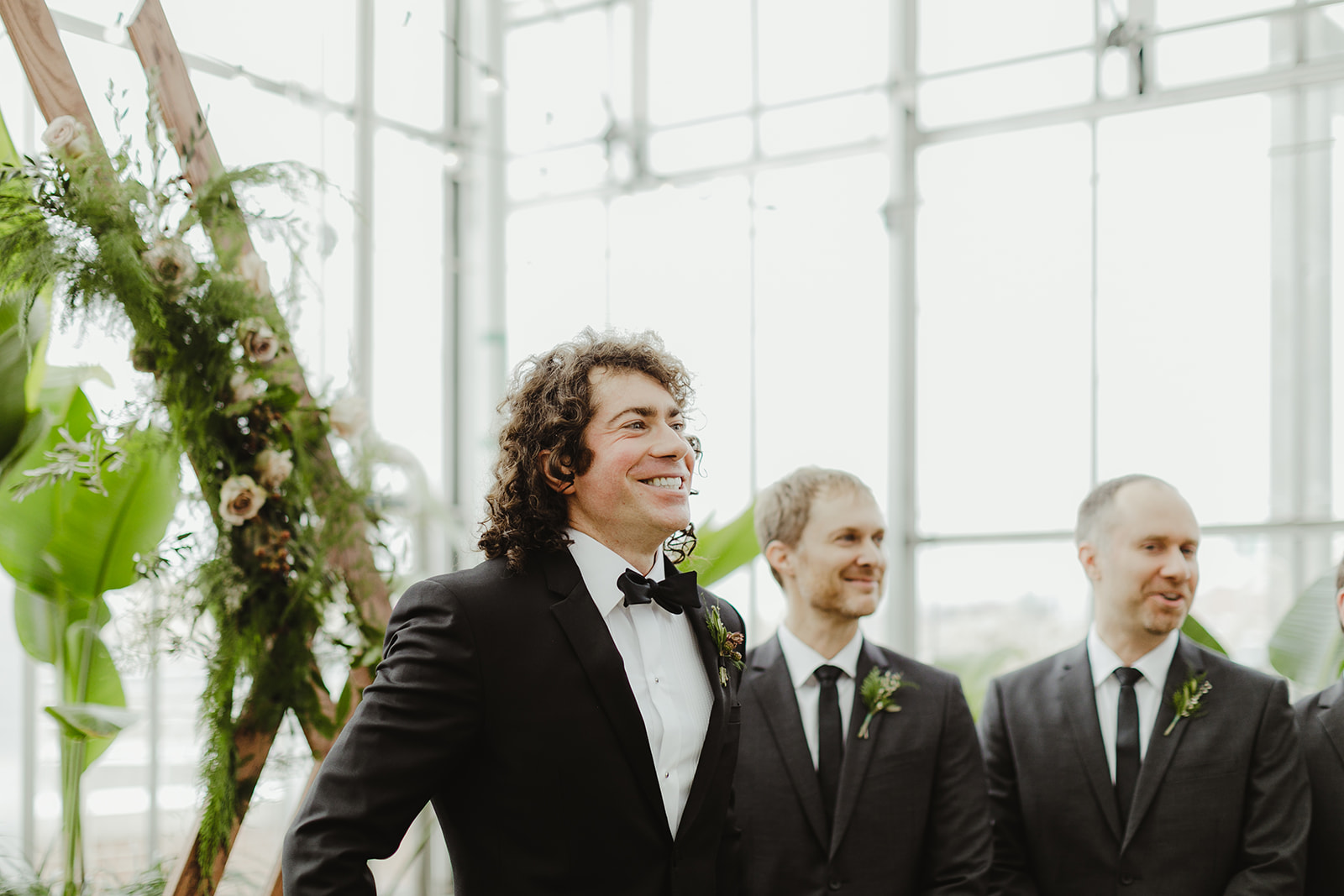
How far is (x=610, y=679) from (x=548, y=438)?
42cm

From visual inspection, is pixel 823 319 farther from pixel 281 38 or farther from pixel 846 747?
pixel 846 747

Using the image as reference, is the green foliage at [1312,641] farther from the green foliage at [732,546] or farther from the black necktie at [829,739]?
the black necktie at [829,739]

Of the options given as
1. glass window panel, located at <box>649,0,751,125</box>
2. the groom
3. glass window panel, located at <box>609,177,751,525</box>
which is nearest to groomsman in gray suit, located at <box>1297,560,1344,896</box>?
the groom

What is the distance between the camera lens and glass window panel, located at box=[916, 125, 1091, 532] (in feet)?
18.1

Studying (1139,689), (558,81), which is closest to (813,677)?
(1139,689)

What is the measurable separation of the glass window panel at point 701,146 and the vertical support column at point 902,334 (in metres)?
0.84

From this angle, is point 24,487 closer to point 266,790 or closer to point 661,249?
point 266,790

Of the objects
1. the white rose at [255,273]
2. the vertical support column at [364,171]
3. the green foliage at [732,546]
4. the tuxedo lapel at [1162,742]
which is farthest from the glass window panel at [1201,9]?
the white rose at [255,273]

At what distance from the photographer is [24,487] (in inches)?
99.8

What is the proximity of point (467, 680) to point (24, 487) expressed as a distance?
1.30m

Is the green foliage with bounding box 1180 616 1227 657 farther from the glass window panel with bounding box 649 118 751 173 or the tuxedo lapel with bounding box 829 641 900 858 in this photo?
the glass window panel with bounding box 649 118 751 173

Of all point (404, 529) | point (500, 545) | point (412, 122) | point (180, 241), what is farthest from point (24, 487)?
point (412, 122)

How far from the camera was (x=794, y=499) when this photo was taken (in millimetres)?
3154

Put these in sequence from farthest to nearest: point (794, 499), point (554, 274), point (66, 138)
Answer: point (554, 274) < point (794, 499) < point (66, 138)
